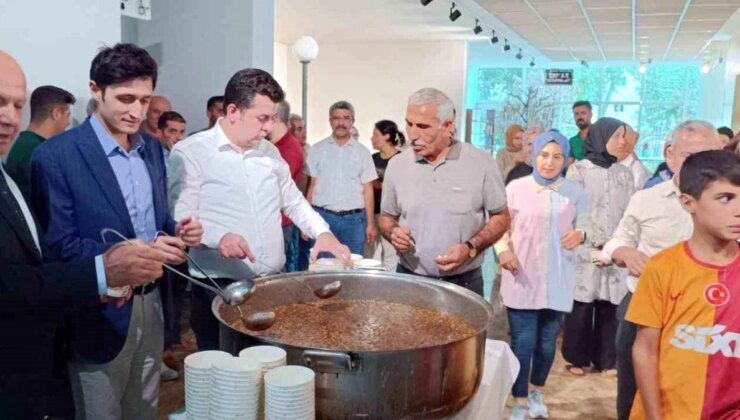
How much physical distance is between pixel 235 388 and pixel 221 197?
1.00 metres

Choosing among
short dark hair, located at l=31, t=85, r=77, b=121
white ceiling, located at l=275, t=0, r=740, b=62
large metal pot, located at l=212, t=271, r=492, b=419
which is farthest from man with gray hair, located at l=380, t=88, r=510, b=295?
white ceiling, located at l=275, t=0, r=740, b=62

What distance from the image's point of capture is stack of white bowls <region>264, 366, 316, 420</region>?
0.89 meters

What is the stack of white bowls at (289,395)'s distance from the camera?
89cm

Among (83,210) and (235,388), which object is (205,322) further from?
(235,388)

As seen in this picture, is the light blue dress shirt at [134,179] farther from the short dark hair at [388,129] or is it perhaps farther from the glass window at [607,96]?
the glass window at [607,96]

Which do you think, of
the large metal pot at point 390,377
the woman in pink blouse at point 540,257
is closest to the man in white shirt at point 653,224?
the woman in pink blouse at point 540,257

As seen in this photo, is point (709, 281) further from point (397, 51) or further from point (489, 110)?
point (489, 110)

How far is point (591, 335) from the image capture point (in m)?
A: 3.29

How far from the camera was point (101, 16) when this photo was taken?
2.28 m

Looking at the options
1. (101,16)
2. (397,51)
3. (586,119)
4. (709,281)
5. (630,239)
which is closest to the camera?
(709,281)

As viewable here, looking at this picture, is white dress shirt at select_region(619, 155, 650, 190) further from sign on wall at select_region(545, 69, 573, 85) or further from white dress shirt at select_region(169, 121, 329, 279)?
sign on wall at select_region(545, 69, 573, 85)

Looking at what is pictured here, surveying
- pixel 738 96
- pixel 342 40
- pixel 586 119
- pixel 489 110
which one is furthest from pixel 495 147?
pixel 586 119

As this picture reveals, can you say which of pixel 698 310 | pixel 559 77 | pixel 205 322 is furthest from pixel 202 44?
pixel 559 77

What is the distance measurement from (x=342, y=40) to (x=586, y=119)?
16.3ft
